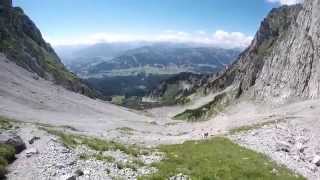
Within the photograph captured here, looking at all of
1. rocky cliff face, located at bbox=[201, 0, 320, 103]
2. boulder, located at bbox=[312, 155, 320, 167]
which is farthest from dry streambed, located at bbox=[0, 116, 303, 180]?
rocky cliff face, located at bbox=[201, 0, 320, 103]

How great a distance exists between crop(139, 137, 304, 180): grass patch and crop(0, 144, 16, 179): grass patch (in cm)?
855

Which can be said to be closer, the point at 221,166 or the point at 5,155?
the point at 5,155

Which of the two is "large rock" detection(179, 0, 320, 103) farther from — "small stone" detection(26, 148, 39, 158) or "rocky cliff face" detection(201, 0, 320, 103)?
"small stone" detection(26, 148, 39, 158)

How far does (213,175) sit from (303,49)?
409 ft

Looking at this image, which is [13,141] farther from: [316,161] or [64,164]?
[316,161]

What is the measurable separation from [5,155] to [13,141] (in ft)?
9.95

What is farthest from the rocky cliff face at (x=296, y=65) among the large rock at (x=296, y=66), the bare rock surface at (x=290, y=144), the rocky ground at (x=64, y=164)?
the rocky ground at (x=64, y=164)

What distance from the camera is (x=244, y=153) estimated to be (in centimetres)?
3862

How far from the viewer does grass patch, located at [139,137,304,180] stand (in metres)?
28.2

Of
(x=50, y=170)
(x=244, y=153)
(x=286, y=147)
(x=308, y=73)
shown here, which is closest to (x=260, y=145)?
(x=286, y=147)

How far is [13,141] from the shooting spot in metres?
32.8

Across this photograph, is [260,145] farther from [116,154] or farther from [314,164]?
[116,154]

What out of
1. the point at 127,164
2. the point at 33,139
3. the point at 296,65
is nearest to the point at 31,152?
the point at 33,139

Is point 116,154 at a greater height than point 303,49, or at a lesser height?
lesser
